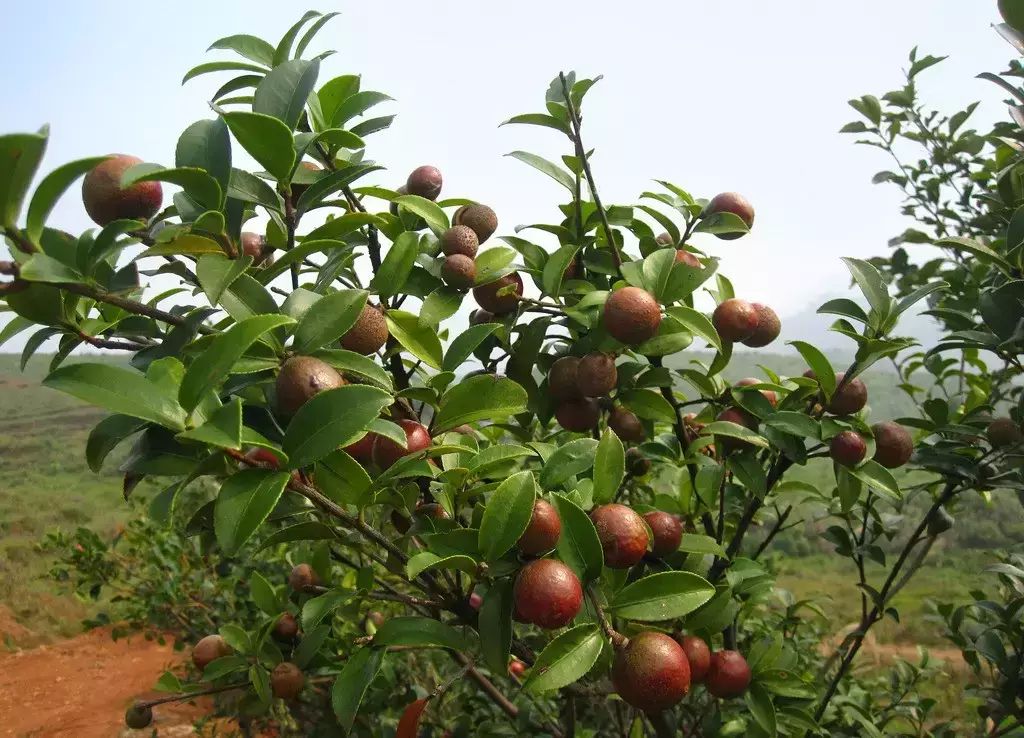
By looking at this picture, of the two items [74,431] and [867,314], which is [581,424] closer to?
[867,314]

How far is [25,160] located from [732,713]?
2.02 m

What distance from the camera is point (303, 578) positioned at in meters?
1.39

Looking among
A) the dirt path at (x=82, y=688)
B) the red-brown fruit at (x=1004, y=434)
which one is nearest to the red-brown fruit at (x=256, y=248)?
the red-brown fruit at (x=1004, y=434)

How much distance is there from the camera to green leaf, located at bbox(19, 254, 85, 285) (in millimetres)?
643

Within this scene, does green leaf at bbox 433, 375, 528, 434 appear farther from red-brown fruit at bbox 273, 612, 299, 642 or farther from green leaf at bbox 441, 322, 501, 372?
red-brown fruit at bbox 273, 612, 299, 642

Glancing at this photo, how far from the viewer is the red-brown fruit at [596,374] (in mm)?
1104

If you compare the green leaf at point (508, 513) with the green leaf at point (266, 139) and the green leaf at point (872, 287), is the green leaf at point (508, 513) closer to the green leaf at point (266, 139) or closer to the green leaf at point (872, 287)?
the green leaf at point (266, 139)

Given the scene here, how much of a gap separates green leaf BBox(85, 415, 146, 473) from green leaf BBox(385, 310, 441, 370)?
0.37 metres

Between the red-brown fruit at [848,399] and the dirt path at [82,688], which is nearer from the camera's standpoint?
the red-brown fruit at [848,399]

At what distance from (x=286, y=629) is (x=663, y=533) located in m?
0.79

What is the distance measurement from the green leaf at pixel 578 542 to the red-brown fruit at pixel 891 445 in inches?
27.5

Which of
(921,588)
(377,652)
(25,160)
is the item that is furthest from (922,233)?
(921,588)

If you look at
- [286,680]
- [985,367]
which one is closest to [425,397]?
[286,680]

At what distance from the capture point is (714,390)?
1.36 metres
